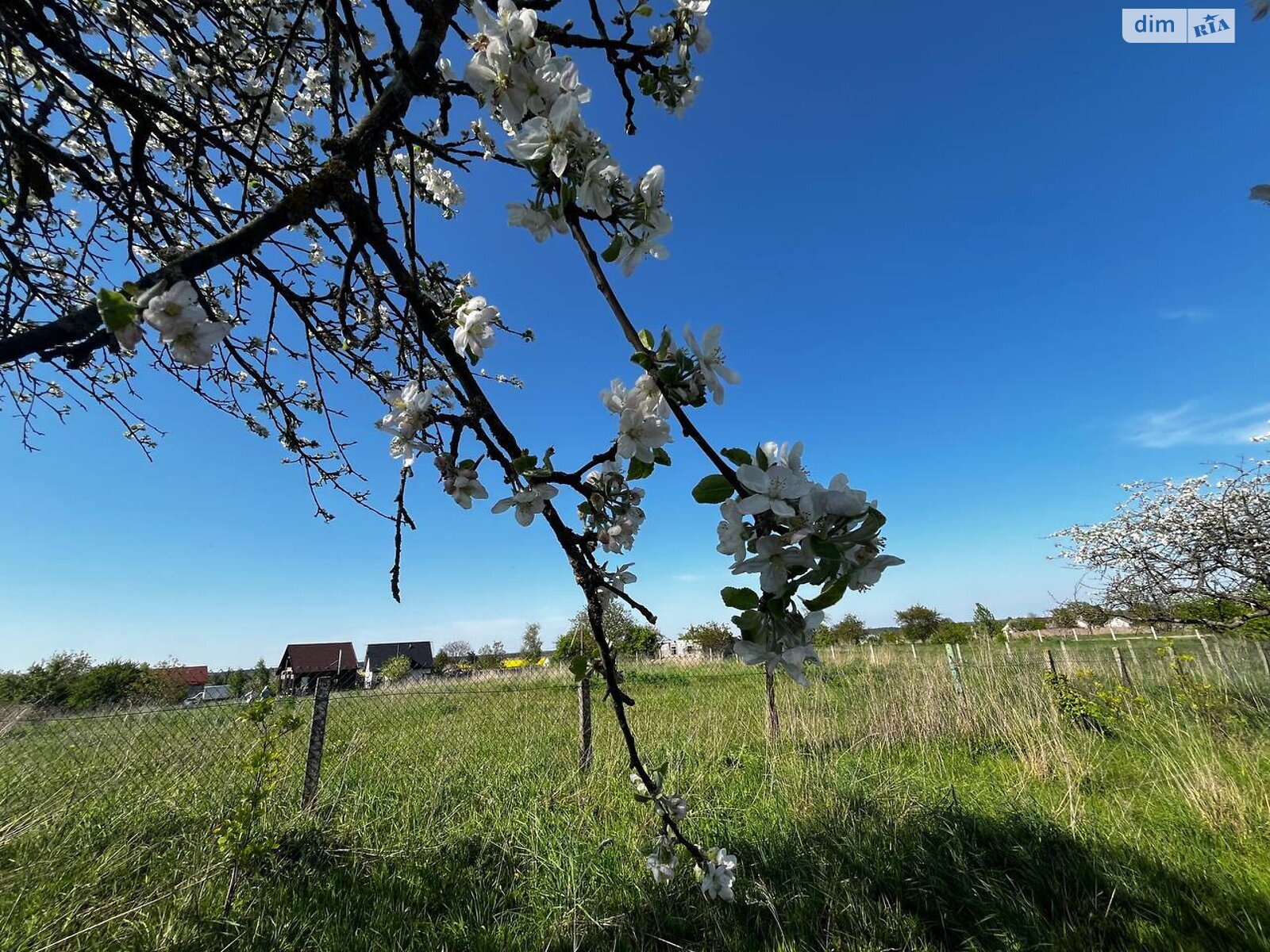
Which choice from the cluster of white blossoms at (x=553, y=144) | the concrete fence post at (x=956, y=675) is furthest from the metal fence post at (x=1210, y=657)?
the cluster of white blossoms at (x=553, y=144)

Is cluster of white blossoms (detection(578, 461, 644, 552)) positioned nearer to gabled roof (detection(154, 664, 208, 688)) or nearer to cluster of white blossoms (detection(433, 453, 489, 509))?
cluster of white blossoms (detection(433, 453, 489, 509))

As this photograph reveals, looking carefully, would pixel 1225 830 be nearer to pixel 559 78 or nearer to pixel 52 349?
pixel 559 78

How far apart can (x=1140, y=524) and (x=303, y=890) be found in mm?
11144

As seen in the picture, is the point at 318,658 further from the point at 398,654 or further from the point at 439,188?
the point at 439,188

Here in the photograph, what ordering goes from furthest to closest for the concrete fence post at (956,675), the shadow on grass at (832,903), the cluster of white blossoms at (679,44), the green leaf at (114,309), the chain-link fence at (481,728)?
the concrete fence post at (956,675)
the chain-link fence at (481,728)
the shadow on grass at (832,903)
the cluster of white blossoms at (679,44)
the green leaf at (114,309)

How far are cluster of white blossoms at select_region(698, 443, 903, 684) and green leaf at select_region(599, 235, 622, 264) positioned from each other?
0.40 m

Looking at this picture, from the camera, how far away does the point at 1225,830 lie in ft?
11.7

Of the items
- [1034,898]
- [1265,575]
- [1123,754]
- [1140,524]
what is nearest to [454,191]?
[1034,898]

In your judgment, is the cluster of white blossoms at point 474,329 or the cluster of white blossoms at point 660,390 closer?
the cluster of white blossoms at point 660,390

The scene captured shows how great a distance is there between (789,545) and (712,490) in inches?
4.8

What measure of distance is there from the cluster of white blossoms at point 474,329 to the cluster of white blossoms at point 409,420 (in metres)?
0.11

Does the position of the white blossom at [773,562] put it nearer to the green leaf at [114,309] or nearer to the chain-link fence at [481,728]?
the green leaf at [114,309]

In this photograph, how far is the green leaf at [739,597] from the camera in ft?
2.23

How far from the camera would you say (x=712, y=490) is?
0.71 meters
